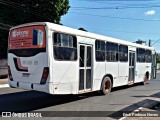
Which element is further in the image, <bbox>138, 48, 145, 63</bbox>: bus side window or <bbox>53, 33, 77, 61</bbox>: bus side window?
<bbox>138, 48, 145, 63</bbox>: bus side window

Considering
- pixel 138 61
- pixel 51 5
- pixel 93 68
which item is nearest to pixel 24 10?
pixel 51 5

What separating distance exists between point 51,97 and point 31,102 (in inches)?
57.8

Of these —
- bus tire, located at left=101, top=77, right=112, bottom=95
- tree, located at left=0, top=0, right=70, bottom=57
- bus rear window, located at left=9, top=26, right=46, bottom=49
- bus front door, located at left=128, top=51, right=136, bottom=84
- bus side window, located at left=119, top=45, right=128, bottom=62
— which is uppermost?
tree, located at left=0, top=0, right=70, bottom=57

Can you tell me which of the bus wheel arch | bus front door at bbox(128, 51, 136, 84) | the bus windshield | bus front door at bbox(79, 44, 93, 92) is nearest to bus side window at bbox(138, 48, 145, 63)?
bus front door at bbox(128, 51, 136, 84)

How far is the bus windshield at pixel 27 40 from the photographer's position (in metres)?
8.77

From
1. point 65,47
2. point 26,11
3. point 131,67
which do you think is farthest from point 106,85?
point 26,11

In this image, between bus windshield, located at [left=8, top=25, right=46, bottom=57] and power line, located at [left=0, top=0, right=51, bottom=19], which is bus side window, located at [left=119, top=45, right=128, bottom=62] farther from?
power line, located at [left=0, top=0, right=51, bottom=19]

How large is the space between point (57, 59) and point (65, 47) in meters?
0.71

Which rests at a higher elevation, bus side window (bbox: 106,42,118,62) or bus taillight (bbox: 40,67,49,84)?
bus side window (bbox: 106,42,118,62)

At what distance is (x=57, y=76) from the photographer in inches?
347

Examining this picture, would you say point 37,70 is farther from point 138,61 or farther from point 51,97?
point 138,61

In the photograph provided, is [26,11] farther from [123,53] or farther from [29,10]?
[123,53]

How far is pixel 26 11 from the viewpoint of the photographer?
2206 centimetres

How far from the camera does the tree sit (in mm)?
21828
